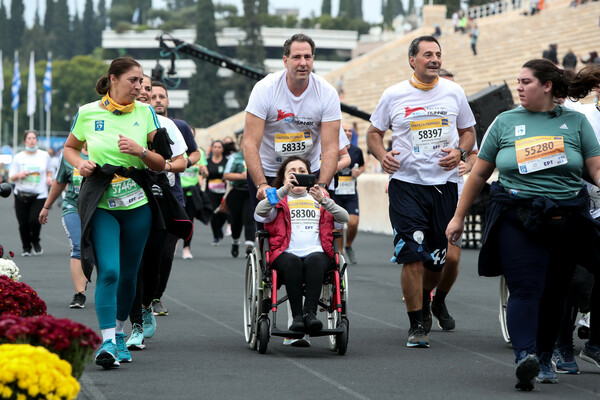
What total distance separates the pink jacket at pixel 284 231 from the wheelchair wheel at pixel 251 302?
175 millimetres

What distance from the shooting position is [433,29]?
224 feet

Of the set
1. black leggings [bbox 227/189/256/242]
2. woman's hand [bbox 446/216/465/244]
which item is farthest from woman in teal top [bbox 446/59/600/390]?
black leggings [bbox 227/189/256/242]

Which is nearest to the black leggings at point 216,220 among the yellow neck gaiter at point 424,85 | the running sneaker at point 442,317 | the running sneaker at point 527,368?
A: the running sneaker at point 442,317

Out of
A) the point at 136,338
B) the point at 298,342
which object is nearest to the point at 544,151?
the point at 298,342

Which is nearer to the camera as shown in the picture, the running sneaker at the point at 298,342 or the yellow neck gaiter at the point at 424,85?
the running sneaker at the point at 298,342

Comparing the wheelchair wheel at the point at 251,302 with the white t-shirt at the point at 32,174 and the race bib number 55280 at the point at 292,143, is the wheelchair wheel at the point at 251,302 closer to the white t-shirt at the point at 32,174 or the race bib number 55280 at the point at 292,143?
the race bib number 55280 at the point at 292,143

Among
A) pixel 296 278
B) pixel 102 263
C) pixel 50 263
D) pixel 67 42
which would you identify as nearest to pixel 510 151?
pixel 296 278

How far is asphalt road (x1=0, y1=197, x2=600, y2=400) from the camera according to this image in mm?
6555

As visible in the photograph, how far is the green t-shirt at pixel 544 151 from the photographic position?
6559 millimetres

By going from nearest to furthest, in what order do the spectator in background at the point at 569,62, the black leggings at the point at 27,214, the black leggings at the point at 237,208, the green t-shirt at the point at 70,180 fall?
the green t-shirt at the point at 70,180 < the black leggings at the point at 27,214 < the black leggings at the point at 237,208 < the spectator in background at the point at 569,62

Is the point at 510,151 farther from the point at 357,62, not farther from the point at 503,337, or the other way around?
the point at 357,62

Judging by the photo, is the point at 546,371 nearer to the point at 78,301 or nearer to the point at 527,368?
the point at 527,368

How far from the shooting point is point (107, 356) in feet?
23.4

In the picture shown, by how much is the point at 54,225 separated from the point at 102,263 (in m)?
21.8
